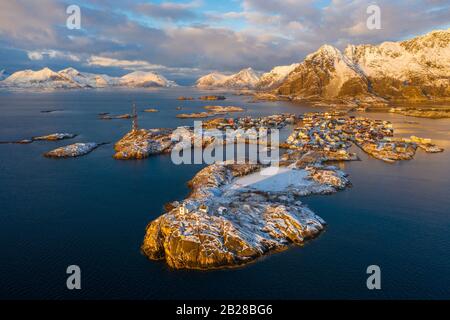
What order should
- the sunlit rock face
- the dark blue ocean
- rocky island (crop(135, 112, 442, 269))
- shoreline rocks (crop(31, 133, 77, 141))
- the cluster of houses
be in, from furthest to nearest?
shoreline rocks (crop(31, 133, 77, 141)) → the cluster of houses → rocky island (crop(135, 112, 442, 269)) → the sunlit rock face → the dark blue ocean

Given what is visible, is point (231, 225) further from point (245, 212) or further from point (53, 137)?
point (53, 137)

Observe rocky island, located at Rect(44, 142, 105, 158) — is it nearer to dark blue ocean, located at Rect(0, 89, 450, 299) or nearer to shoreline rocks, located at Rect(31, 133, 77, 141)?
dark blue ocean, located at Rect(0, 89, 450, 299)

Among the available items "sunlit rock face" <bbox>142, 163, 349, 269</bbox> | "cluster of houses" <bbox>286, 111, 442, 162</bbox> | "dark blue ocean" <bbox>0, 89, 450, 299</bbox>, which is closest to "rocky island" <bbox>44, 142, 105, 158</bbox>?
"dark blue ocean" <bbox>0, 89, 450, 299</bbox>

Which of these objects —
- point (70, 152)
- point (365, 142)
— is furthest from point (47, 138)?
point (365, 142)

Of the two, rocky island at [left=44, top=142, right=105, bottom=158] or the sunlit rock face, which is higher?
rocky island at [left=44, top=142, right=105, bottom=158]
